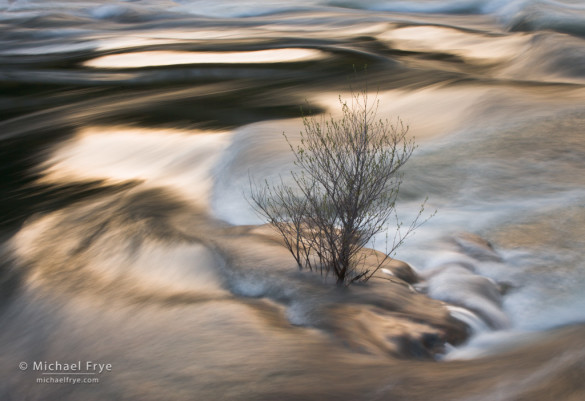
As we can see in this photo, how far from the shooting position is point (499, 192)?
7.22 meters

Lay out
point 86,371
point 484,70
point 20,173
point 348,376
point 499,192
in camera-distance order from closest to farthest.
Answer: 1. point 348,376
2. point 86,371
3. point 499,192
4. point 20,173
5. point 484,70

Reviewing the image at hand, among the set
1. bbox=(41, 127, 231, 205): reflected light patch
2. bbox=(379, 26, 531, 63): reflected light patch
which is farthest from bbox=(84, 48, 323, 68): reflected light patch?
bbox=(41, 127, 231, 205): reflected light patch

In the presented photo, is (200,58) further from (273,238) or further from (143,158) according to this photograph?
(273,238)

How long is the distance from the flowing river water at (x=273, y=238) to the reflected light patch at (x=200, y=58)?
0.22m

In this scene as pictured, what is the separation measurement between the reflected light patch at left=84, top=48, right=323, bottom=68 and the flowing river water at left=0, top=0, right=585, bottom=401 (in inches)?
8.8

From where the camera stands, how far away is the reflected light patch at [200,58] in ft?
49.0

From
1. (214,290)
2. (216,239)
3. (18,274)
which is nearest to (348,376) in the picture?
(214,290)

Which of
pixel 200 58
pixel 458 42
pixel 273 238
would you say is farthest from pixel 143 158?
pixel 458 42

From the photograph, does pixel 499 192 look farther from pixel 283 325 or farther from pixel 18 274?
pixel 18 274

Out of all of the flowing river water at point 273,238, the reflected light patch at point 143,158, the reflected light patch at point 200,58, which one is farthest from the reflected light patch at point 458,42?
the reflected light patch at point 143,158

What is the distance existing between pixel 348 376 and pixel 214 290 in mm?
1626

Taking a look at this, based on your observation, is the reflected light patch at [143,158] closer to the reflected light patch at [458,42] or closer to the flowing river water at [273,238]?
the flowing river water at [273,238]

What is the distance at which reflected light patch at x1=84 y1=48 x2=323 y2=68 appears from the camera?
14.9 meters

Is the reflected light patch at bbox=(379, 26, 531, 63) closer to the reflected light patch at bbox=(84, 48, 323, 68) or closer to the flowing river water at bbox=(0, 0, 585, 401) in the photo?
the flowing river water at bbox=(0, 0, 585, 401)
